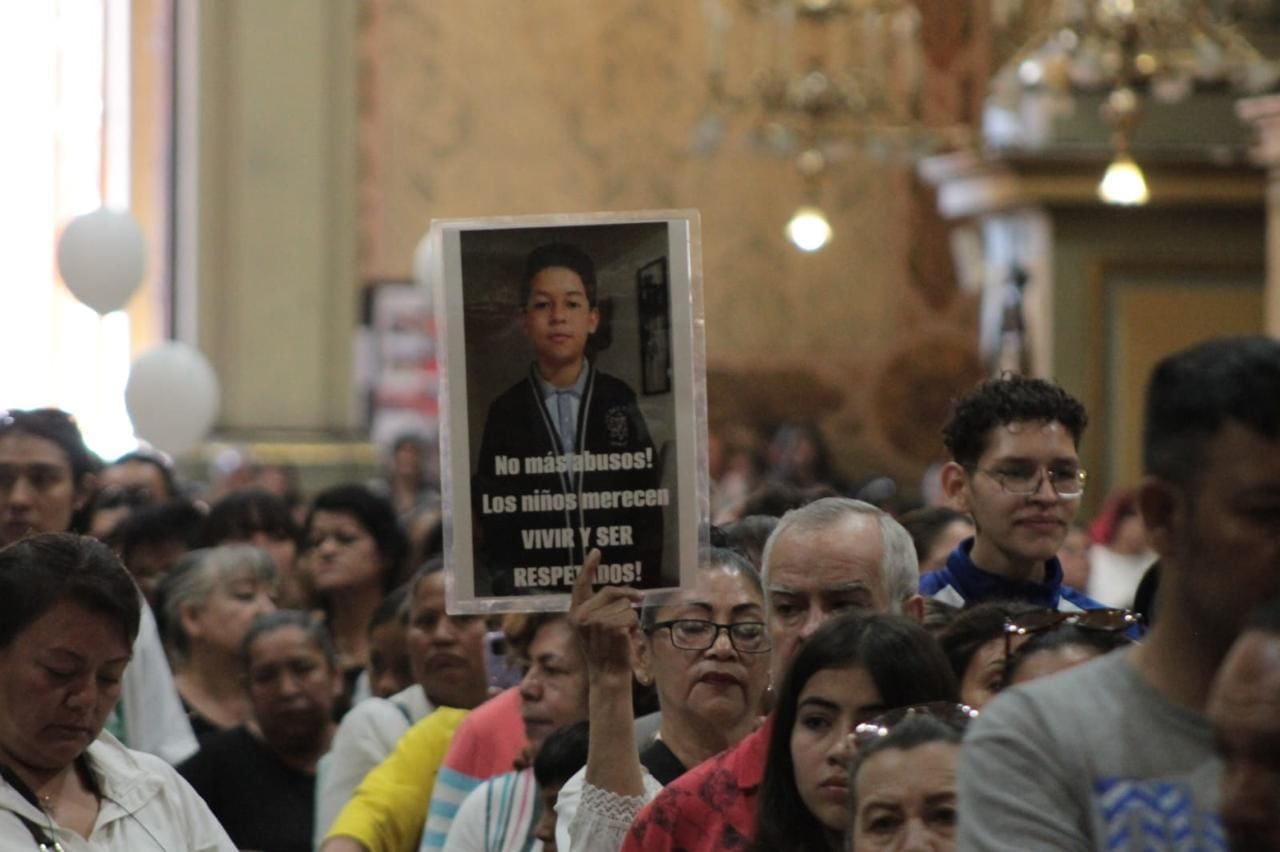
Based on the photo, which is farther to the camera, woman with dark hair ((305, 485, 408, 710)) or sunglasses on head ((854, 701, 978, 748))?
woman with dark hair ((305, 485, 408, 710))

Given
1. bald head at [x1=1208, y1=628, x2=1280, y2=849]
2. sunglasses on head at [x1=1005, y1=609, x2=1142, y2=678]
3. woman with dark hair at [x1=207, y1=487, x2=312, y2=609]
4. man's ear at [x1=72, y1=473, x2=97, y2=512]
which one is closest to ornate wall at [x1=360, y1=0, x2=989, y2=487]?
woman with dark hair at [x1=207, y1=487, x2=312, y2=609]

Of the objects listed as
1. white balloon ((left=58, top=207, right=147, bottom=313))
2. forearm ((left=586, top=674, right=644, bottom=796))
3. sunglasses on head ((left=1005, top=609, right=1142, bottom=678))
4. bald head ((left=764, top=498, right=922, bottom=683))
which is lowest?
forearm ((left=586, top=674, right=644, bottom=796))

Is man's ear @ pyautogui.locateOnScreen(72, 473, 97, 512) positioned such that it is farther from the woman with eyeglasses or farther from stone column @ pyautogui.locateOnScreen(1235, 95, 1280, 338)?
stone column @ pyautogui.locateOnScreen(1235, 95, 1280, 338)

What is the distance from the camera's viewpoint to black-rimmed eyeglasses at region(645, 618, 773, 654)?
4836 mm

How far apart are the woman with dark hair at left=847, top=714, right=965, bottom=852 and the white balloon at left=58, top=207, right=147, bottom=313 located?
339 inches

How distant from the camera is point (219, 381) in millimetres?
17203

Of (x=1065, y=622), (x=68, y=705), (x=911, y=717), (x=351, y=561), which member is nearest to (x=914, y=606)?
(x=1065, y=622)

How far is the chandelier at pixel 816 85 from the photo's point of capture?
1460 centimetres

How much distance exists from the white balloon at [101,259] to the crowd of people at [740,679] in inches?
138

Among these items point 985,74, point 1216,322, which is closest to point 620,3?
point 985,74

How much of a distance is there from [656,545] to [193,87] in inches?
524

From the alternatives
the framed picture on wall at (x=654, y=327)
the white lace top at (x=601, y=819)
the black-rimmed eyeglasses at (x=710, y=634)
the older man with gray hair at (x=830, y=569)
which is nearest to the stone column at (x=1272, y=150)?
the older man with gray hair at (x=830, y=569)

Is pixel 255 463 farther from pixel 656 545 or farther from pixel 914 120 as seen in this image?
pixel 656 545

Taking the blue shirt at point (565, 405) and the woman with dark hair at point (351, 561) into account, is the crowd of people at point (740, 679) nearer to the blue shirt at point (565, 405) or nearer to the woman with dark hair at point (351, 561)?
the woman with dark hair at point (351, 561)
